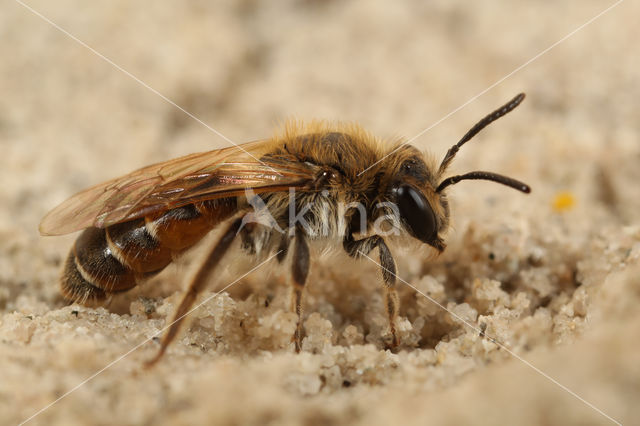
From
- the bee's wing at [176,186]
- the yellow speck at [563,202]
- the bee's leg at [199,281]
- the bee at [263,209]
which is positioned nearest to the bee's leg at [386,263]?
the bee at [263,209]

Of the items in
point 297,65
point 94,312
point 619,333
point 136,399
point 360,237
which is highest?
point 297,65

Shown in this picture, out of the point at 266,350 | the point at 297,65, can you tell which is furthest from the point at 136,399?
the point at 297,65

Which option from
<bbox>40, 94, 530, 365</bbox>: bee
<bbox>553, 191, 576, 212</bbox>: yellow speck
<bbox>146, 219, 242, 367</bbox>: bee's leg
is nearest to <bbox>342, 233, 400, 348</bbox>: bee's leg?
<bbox>40, 94, 530, 365</bbox>: bee

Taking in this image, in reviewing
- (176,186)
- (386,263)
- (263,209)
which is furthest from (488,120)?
(176,186)

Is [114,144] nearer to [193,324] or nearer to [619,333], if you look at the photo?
[193,324]

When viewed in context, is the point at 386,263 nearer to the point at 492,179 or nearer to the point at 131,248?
the point at 492,179

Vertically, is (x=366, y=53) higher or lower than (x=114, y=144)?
higher

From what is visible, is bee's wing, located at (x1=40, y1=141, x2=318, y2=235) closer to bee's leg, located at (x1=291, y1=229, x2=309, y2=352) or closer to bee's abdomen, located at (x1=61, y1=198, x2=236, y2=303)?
bee's abdomen, located at (x1=61, y1=198, x2=236, y2=303)
